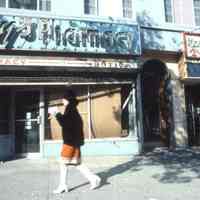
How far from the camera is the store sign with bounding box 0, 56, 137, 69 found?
811 cm

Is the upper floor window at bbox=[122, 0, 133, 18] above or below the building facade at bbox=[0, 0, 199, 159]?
above

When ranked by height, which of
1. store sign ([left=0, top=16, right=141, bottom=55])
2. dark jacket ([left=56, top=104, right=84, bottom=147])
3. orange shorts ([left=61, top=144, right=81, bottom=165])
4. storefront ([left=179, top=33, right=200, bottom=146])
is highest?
store sign ([left=0, top=16, right=141, bottom=55])

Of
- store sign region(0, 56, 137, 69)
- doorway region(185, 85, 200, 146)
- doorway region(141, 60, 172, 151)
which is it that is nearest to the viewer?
store sign region(0, 56, 137, 69)

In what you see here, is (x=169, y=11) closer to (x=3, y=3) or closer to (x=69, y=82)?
(x=69, y=82)

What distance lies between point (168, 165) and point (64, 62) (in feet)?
14.3

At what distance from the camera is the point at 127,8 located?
34.4 ft

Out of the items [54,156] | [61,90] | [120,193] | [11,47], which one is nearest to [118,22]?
[61,90]

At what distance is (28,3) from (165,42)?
5129mm

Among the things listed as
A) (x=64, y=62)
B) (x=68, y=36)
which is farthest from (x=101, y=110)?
(x=68, y=36)

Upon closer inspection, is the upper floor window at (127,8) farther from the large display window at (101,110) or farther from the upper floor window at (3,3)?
the upper floor window at (3,3)

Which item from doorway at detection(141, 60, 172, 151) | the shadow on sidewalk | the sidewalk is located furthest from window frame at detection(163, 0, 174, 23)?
the sidewalk

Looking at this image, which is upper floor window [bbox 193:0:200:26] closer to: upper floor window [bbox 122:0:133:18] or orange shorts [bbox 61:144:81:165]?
upper floor window [bbox 122:0:133:18]

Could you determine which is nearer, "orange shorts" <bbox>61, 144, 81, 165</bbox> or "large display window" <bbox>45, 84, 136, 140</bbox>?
"orange shorts" <bbox>61, 144, 81, 165</bbox>

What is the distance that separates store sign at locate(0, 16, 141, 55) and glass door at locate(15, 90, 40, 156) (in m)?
1.73
